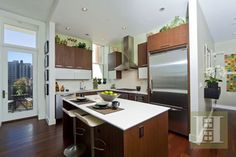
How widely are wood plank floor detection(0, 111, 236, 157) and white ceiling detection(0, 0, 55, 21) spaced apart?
3.18 meters

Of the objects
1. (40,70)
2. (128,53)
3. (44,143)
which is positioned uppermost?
(128,53)

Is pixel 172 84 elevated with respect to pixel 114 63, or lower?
lower

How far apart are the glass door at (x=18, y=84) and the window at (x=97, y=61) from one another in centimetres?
243

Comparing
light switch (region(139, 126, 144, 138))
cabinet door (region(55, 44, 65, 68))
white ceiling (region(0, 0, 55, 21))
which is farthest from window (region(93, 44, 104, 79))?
light switch (region(139, 126, 144, 138))

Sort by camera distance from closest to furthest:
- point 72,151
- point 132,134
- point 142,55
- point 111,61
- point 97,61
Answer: point 132,134, point 72,151, point 142,55, point 111,61, point 97,61

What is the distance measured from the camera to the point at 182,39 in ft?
8.27

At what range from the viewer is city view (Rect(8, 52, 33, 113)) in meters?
3.62

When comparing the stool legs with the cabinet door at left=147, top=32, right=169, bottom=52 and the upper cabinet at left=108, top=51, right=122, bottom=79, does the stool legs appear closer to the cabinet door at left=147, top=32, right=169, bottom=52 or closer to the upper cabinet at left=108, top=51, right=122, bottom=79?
the cabinet door at left=147, top=32, right=169, bottom=52

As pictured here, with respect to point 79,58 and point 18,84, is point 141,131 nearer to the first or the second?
point 79,58

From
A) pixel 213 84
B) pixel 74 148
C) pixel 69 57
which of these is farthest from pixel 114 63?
pixel 74 148

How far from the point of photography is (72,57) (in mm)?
4406

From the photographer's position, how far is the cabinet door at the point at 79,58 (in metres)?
4.52

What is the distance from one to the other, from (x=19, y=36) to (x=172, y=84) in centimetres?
479

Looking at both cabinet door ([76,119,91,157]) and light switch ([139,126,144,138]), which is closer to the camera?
light switch ([139,126,144,138])
